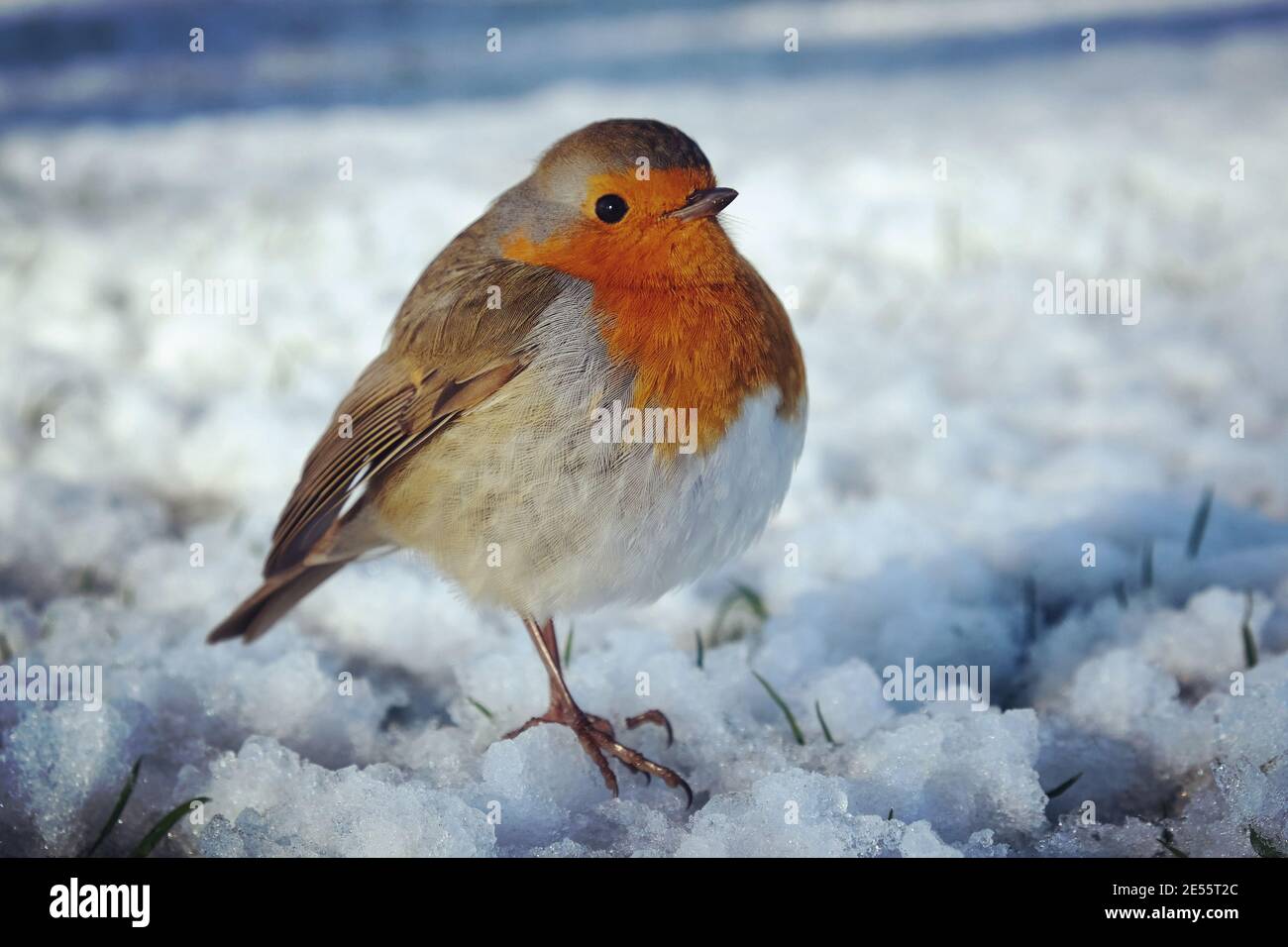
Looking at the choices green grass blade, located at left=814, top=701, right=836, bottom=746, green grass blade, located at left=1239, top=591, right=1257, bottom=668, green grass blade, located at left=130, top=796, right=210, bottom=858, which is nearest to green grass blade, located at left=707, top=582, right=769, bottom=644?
green grass blade, located at left=814, top=701, right=836, bottom=746

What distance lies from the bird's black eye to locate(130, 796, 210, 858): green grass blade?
146 centimetres

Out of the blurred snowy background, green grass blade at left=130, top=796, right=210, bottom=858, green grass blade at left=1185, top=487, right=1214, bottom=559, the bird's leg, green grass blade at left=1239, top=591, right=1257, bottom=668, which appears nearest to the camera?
green grass blade at left=130, top=796, right=210, bottom=858

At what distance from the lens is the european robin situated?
8.11 feet

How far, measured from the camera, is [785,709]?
2.66 metres

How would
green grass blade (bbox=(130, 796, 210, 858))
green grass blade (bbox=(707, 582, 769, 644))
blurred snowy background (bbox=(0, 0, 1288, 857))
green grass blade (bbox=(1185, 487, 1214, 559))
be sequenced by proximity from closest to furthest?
green grass blade (bbox=(130, 796, 210, 858)), blurred snowy background (bbox=(0, 0, 1288, 857)), green grass blade (bbox=(707, 582, 769, 644)), green grass blade (bbox=(1185, 487, 1214, 559))

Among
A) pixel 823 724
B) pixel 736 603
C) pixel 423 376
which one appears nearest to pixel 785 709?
pixel 823 724

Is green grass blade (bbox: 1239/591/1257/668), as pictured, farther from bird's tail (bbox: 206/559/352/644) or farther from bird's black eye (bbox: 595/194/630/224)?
bird's tail (bbox: 206/559/352/644)

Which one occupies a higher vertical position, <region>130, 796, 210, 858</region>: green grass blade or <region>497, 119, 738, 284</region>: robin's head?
<region>497, 119, 738, 284</region>: robin's head

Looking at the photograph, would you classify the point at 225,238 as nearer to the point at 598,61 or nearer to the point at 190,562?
the point at 190,562

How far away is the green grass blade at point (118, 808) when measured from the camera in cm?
238

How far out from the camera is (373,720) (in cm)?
283

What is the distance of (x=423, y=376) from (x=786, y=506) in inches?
62.0

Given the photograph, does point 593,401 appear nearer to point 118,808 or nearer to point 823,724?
point 823,724
